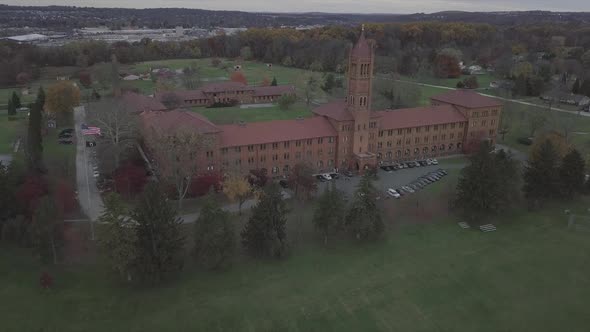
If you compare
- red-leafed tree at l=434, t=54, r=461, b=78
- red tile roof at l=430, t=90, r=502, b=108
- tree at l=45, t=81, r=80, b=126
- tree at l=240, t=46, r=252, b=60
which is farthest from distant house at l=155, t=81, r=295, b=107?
tree at l=240, t=46, r=252, b=60

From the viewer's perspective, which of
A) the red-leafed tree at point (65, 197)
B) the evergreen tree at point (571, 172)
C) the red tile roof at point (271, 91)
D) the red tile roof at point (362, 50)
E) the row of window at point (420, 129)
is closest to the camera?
the red-leafed tree at point (65, 197)

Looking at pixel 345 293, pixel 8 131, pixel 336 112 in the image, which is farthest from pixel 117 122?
pixel 345 293

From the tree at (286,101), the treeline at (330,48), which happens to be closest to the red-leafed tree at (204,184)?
the tree at (286,101)

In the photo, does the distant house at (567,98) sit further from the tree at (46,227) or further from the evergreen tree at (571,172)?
the tree at (46,227)

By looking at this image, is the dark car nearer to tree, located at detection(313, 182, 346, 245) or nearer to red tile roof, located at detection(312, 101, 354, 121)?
red tile roof, located at detection(312, 101, 354, 121)

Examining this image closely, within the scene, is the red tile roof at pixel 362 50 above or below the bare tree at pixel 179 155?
above

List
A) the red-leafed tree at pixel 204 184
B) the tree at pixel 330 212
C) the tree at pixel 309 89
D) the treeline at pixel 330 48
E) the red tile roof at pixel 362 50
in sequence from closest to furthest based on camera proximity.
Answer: the tree at pixel 330 212 < the red-leafed tree at pixel 204 184 < the red tile roof at pixel 362 50 < the tree at pixel 309 89 < the treeline at pixel 330 48
